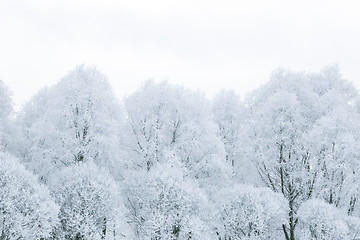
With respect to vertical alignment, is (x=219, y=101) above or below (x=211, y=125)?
above

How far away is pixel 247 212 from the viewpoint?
31.3 metres

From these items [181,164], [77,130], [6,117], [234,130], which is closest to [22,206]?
[77,130]

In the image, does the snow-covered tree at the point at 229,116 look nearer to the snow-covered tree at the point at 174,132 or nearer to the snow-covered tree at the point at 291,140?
the snow-covered tree at the point at 291,140

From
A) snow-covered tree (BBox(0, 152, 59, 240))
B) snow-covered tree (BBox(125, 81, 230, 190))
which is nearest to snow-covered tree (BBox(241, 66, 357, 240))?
snow-covered tree (BBox(125, 81, 230, 190))

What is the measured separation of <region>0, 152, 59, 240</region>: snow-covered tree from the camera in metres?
25.0

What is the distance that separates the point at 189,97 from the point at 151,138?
5652mm

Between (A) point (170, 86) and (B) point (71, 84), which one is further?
(A) point (170, 86)

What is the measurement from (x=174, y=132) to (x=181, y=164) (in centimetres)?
442

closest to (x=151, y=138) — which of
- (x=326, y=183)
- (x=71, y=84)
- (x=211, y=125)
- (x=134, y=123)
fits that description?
(x=134, y=123)

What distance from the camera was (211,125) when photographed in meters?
36.5

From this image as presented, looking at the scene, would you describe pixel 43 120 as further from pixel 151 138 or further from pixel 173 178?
pixel 173 178

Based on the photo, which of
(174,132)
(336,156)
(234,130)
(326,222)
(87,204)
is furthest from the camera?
(234,130)

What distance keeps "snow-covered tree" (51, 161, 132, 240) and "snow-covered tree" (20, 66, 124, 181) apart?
9.87 ft

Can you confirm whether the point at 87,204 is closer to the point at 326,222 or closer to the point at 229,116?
the point at 326,222
